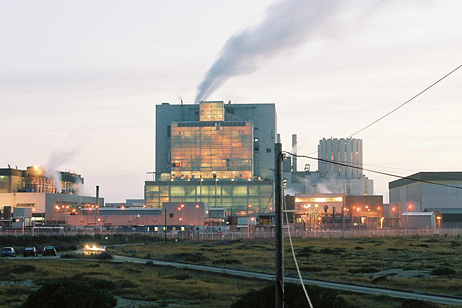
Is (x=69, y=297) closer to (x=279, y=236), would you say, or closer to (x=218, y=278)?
(x=279, y=236)

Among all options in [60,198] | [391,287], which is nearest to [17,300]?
[391,287]

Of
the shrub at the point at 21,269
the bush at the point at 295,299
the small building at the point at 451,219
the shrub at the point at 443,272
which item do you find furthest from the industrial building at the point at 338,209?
the bush at the point at 295,299

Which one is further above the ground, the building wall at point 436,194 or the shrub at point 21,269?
the building wall at point 436,194

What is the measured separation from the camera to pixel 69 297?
24.6 metres

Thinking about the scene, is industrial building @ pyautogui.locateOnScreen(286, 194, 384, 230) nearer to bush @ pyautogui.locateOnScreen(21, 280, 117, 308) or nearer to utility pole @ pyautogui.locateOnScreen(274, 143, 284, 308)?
bush @ pyautogui.locateOnScreen(21, 280, 117, 308)

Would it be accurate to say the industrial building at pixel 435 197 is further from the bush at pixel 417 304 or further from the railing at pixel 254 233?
the bush at pixel 417 304

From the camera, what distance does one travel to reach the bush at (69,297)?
24.5m

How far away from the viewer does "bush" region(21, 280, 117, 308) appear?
80.3 feet

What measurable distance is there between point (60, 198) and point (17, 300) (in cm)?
15127

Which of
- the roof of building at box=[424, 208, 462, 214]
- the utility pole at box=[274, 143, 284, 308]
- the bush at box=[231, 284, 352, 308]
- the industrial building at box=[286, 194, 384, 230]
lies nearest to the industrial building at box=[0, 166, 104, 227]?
the industrial building at box=[286, 194, 384, 230]

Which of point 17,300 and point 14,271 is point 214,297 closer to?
point 17,300

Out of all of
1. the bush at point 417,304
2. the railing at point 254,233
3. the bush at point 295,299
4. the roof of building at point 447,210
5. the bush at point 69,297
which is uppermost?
the roof of building at point 447,210

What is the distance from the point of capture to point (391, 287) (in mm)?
41250

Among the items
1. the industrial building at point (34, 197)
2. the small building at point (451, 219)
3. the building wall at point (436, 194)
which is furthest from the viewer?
the building wall at point (436, 194)
